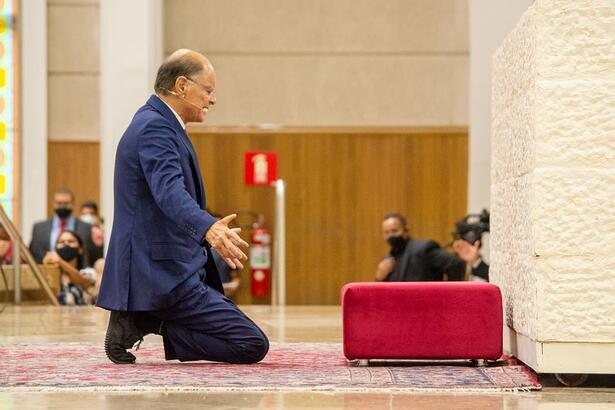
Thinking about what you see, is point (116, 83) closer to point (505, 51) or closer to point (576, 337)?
point (505, 51)

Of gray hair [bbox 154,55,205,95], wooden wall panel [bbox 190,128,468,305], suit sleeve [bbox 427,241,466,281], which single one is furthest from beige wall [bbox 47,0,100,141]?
gray hair [bbox 154,55,205,95]

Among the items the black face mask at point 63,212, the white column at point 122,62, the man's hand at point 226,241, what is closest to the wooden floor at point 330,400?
the man's hand at point 226,241

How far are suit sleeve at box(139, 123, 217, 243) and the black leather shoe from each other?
48 centimetres

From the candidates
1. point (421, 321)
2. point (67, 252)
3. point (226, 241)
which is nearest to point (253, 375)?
point (226, 241)

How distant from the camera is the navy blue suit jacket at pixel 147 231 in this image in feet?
15.8

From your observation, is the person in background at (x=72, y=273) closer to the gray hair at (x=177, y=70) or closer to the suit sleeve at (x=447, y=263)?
the suit sleeve at (x=447, y=263)

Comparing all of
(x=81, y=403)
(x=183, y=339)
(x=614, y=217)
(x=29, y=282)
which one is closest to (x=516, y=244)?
(x=614, y=217)

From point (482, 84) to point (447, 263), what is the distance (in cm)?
408

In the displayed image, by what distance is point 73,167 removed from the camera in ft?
49.2

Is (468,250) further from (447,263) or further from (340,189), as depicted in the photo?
(340,189)

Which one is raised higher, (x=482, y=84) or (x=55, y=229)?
(x=482, y=84)

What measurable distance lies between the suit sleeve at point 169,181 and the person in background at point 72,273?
6.74 m

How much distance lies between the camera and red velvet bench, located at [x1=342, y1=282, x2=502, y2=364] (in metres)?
4.84

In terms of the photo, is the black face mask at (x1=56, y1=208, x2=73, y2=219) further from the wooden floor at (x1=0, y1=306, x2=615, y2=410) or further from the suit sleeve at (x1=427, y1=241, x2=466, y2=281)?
the wooden floor at (x1=0, y1=306, x2=615, y2=410)
